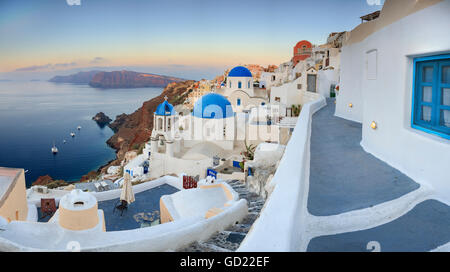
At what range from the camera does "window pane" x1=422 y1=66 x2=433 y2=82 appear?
7.32 feet

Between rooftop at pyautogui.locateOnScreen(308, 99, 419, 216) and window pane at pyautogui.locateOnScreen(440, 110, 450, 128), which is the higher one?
window pane at pyautogui.locateOnScreen(440, 110, 450, 128)

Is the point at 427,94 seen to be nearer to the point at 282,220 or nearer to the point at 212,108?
the point at 282,220

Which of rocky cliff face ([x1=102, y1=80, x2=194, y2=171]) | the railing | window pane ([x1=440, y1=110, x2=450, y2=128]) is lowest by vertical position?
rocky cliff face ([x1=102, y1=80, x2=194, y2=171])

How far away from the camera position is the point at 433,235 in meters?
1.57

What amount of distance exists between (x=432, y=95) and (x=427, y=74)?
16 cm

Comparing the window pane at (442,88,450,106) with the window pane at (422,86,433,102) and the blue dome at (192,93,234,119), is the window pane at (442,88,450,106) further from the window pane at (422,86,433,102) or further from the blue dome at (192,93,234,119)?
the blue dome at (192,93,234,119)

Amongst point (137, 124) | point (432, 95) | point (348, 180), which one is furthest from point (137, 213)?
point (137, 124)

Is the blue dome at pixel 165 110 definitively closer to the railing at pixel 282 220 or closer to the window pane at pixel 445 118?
the railing at pixel 282 220

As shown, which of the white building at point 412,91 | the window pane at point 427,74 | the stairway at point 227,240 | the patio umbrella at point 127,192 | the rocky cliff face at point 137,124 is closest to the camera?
the white building at point 412,91

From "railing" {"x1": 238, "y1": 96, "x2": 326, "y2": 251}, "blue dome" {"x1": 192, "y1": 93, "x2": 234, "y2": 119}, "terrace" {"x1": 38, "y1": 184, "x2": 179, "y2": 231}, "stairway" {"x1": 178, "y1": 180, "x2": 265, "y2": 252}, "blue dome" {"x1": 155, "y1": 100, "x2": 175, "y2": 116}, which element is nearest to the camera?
"railing" {"x1": 238, "y1": 96, "x2": 326, "y2": 251}

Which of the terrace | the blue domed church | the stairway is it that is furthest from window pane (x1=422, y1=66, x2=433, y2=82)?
the blue domed church

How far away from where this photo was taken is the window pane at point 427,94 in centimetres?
226

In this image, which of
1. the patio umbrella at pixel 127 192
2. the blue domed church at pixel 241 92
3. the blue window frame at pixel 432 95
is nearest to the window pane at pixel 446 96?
the blue window frame at pixel 432 95
